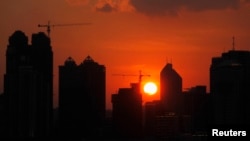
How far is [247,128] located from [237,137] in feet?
7.20

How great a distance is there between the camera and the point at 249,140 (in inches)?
2125

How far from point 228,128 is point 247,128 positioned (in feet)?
6.81

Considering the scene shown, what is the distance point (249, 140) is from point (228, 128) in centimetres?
208

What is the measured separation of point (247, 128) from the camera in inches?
2162

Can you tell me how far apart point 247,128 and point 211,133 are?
3589 mm

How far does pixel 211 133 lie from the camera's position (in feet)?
176

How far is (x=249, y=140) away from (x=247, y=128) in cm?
133

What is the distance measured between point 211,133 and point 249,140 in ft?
11.1

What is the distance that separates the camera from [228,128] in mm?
53906

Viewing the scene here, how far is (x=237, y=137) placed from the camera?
5316 centimetres

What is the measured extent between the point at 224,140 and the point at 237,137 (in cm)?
142

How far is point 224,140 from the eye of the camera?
52.4 meters

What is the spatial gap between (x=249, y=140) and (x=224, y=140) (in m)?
2.83
